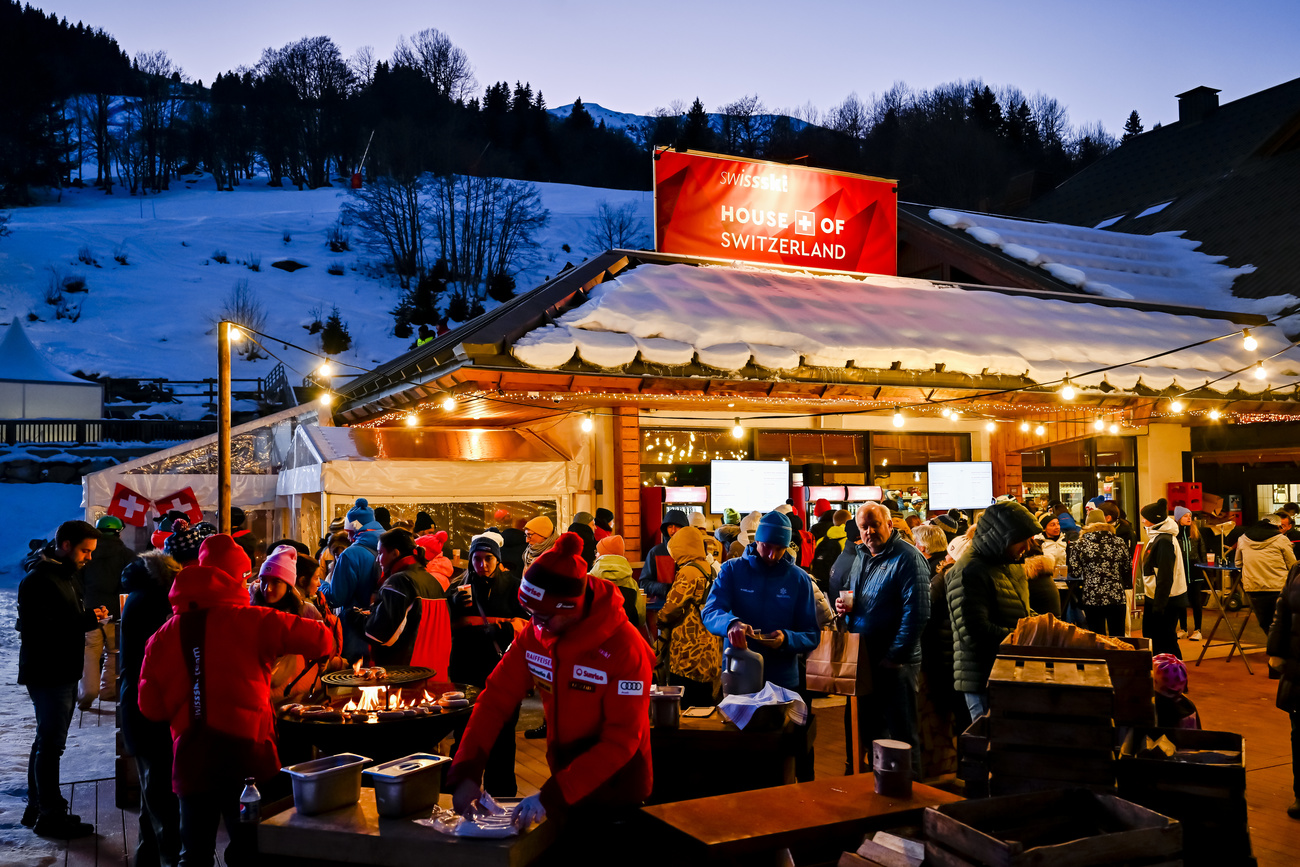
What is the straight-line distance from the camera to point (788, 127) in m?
75.2

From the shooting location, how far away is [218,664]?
3896mm

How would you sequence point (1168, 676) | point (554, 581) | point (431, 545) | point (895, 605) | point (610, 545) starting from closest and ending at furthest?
point (554, 581) → point (1168, 676) → point (895, 605) → point (431, 545) → point (610, 545)

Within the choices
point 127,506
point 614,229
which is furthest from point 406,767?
point 614,229

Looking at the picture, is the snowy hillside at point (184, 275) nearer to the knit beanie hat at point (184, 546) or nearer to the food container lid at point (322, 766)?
the knit beanie hat at point (184, 546)

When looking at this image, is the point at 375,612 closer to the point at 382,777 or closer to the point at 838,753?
the point at 382,777

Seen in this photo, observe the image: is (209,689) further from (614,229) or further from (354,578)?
(614,229)

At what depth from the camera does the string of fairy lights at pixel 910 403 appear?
10.4 m

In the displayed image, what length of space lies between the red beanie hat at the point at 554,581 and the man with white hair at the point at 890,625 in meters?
3.12

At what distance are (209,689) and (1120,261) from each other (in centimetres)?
1703

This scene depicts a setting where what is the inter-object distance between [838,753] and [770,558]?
7.95 ft

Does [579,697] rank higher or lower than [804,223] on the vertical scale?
lower

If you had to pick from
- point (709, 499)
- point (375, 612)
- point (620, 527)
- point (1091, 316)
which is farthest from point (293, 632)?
point (1091, 316)

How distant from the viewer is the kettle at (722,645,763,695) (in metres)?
4.93

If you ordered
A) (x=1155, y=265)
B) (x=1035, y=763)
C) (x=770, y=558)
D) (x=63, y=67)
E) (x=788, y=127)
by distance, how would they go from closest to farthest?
(x=1035, y=763), (x=770, y=558), (x=1155, y=265), (x=788, y=127), (x=63, y=67)
